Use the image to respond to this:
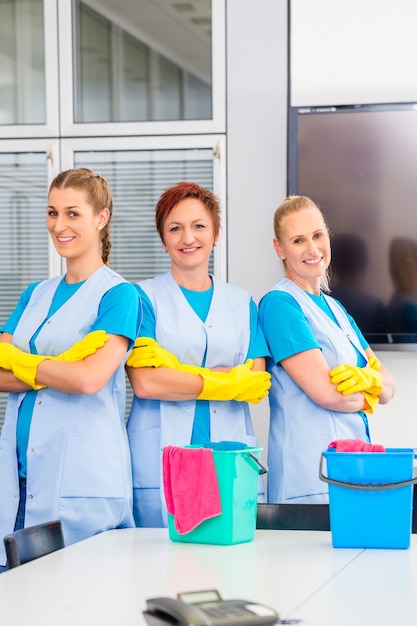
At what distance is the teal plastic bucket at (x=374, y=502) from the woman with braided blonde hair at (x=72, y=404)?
2.38ft

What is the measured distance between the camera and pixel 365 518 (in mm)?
1799

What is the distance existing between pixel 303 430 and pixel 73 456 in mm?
638

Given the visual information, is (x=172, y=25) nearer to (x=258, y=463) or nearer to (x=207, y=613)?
(x=258, y=463)

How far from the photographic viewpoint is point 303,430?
2506 millimetres

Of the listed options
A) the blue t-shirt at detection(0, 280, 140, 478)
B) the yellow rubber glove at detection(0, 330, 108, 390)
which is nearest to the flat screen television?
the blue t-shirt at detection(0, 280, 140, 478)

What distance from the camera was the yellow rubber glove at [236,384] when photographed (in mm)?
2426

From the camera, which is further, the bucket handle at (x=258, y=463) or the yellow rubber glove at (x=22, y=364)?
the yellow rubber glove at (x=22, y=364)

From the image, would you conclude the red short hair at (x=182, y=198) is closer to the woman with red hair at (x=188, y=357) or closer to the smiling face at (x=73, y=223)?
the woman with red hair at (x=188, y=357)

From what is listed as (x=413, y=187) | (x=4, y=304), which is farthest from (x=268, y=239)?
(x=4, y=304)

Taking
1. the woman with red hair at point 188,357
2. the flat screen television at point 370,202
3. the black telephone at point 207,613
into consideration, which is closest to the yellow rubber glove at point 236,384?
the woman with red hair at point 188,357

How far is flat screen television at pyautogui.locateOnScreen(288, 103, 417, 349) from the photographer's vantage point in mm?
3316

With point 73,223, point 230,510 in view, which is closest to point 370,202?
point 73,223

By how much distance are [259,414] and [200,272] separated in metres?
0.97

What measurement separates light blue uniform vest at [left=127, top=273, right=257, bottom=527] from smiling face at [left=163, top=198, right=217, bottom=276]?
0.09 metres
